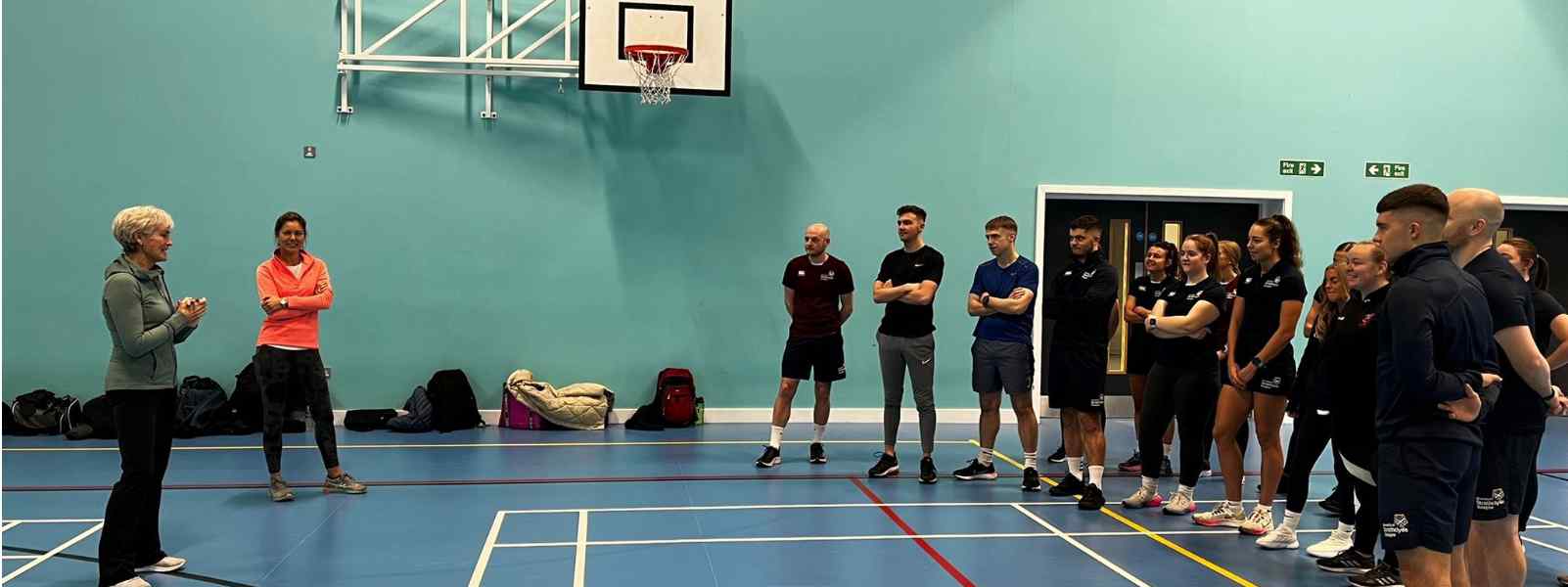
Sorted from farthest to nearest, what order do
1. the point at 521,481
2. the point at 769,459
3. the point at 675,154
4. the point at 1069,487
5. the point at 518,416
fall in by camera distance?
1. the point at 675,154
2. the point at 518,416
3. the point at 769,459
4. the point at 521,481
5. the point at 1069,487

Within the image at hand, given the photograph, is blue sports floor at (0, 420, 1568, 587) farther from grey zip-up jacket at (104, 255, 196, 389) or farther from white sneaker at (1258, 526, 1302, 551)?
grey zip-up jacket at (104, 255, 196, 389)

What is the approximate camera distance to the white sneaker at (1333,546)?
17.1 ft

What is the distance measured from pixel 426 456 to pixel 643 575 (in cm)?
358

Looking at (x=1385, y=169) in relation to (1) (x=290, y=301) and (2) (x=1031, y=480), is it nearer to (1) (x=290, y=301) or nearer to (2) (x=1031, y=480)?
(2) (x=1031, y=480)

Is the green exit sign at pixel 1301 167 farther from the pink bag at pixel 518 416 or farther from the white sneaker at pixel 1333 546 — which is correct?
the pink bag at pixel 518 416

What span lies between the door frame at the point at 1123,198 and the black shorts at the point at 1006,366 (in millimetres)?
3369

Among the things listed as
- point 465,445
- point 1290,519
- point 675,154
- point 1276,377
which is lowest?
point 465,445

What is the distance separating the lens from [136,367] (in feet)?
14.5

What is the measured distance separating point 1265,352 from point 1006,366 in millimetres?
1638

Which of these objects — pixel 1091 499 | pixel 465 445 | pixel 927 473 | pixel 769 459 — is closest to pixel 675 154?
pixel 465 445

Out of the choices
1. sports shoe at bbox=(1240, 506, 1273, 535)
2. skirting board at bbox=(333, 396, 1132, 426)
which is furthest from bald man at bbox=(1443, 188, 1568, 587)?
skirting board at bbox=(333, 396, 1132, 426)

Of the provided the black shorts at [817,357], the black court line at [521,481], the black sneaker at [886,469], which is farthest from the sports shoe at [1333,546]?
the black shorts at [817,357]

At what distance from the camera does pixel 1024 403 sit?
267 inches

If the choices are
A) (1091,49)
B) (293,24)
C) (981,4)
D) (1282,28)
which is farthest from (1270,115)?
(293,24)
